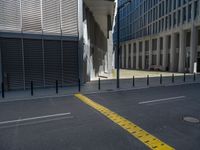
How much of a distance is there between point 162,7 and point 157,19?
3.65 meters

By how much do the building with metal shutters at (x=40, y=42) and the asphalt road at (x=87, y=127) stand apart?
5183mm

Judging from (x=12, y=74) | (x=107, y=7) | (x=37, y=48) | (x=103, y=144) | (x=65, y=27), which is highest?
(x=107, y=7)

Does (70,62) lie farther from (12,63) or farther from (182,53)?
(182,53)

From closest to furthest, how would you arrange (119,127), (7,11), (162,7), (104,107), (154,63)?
(119,127), (104,107), (7,11), (162,7), (154,63)

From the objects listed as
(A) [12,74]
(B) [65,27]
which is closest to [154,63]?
(B) [65,27]

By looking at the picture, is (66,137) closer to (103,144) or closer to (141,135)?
(103,144)

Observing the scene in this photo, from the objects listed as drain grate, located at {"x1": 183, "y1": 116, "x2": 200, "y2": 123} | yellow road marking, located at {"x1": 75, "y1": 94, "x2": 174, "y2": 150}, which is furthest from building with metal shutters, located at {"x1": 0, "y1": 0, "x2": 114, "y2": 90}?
drain grate, located at {"x1": 183, "y1": 116, "x2": 200, "y2": 123}

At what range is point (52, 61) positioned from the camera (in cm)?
1382

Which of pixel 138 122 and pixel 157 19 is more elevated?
pixel 157 19

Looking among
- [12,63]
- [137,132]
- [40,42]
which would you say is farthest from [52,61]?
[137,132]

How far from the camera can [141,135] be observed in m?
4.79

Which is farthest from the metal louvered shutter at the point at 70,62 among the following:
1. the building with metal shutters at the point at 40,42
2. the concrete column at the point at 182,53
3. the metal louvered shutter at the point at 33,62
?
the concrete column at the point at 182,53

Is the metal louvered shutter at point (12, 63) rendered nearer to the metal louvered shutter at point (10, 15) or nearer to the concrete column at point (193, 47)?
the metal louvered shutter at point (10, 15)

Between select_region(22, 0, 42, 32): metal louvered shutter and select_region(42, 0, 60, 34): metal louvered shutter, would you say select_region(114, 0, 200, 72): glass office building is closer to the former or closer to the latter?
select_region(42, 0, 60, 34): metal louvered shutter
